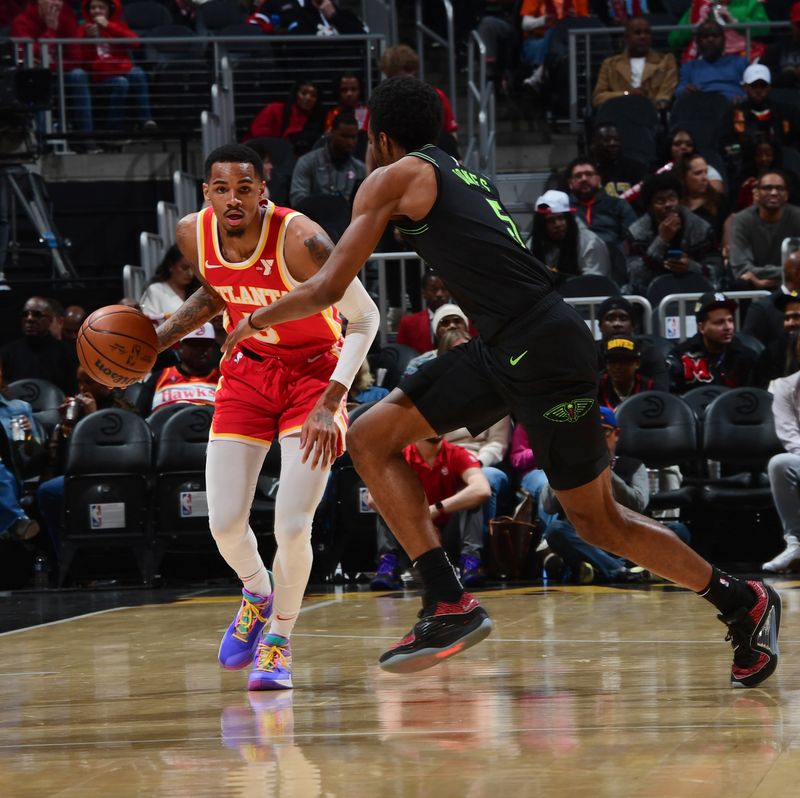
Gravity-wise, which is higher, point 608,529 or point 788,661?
point 608,529

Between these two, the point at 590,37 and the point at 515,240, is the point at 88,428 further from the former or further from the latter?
the point at 590,37

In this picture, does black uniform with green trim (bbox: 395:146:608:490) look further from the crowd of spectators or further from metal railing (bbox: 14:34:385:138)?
metal railing (bbox: 14:34:385:138)

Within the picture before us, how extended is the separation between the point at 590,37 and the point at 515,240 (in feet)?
33.4

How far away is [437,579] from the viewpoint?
4.50 m

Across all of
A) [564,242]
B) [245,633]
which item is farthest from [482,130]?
[245,633]

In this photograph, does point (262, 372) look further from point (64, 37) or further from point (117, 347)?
point (64, 37)

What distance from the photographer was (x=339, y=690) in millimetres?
4680

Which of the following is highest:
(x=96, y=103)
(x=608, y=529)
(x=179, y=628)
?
(x=96, y=103)

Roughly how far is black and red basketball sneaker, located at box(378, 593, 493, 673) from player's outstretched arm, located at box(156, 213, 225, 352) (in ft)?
4.84

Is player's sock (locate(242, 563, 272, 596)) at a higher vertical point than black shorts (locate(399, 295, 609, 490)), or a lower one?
lower

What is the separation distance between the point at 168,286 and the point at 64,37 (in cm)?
437

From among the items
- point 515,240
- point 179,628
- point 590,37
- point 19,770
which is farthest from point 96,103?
point 19,770

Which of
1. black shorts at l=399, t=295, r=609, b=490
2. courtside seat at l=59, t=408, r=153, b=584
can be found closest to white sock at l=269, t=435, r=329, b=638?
black shorts at l=399, t=295, r=609, b=490

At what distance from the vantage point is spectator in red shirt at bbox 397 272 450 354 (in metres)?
10.3
